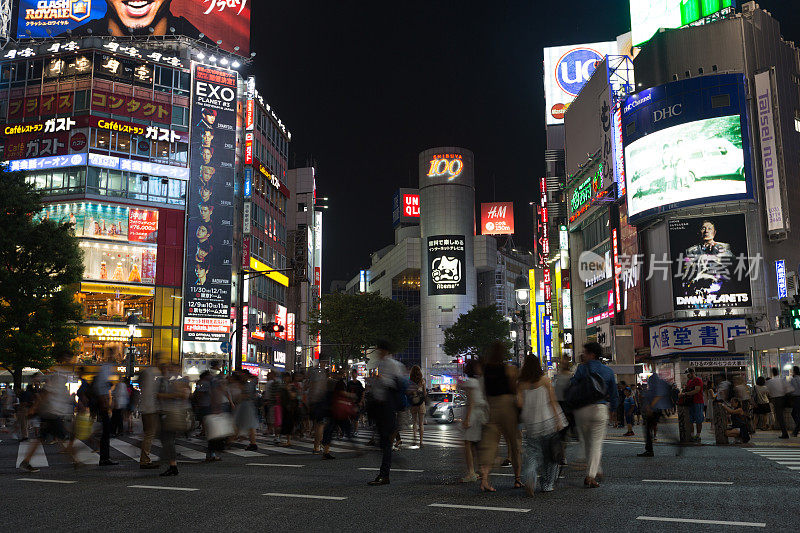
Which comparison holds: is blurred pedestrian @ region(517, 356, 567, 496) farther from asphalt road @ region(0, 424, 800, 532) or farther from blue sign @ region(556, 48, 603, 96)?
blue sign @ region(556, 48, 603, 96)

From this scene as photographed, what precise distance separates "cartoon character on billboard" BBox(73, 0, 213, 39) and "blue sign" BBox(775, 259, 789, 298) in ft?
146

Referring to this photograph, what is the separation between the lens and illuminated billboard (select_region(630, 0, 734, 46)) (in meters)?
50.0

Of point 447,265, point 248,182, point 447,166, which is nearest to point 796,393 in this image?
point 248,182

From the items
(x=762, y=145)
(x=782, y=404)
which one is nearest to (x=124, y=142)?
(x=762, y=145)

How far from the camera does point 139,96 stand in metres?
53.2

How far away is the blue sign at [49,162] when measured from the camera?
5072cm

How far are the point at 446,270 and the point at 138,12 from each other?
6220 centimetres

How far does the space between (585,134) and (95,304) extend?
41615 mm

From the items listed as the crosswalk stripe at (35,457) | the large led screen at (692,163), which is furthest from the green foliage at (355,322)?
the crosswalk stripe at (35,457)

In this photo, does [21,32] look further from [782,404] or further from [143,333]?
[782,404]

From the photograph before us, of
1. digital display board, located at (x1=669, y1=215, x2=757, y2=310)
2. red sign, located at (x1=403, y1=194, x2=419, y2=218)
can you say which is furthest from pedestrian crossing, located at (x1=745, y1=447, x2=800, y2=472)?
red sign, located at (x1=403, y1=194, x2=419, y2=218)

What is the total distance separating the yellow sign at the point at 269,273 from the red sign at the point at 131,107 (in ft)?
45.9

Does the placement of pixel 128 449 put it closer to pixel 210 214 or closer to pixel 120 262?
pixel 120 262

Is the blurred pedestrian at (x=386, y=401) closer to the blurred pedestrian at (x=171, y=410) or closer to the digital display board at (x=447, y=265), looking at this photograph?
the blurred pedestrian at (x=171, y=410)
